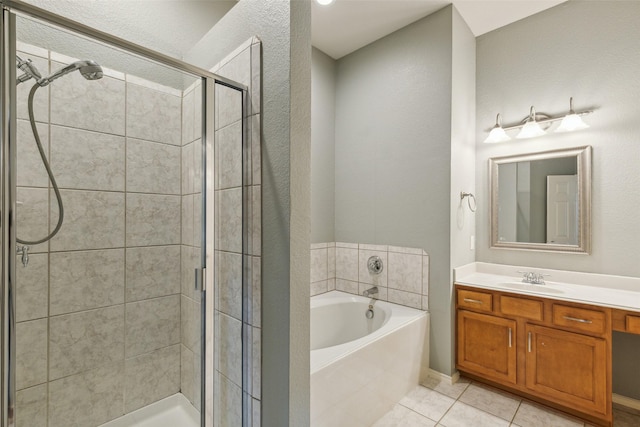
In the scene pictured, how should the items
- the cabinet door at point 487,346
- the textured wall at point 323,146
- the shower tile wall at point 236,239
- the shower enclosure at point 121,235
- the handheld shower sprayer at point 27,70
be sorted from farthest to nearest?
1. the textured wall at point 323,146
2. the cabinet door at point 487,346
3. the shower tile wall at point 236,239
4. the shower enclosure at point 121,235
5. the handheld shower sprayer at point 27,70

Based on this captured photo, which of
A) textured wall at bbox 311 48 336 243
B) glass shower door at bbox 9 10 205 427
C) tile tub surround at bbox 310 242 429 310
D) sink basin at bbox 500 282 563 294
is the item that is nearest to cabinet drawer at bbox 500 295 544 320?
sink basin at bbox 500 282 563 294

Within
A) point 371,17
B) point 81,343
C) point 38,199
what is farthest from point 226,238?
point 371,17

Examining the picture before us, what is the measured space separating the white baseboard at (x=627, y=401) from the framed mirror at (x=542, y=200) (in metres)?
1.03

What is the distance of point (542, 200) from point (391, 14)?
199 centimetres

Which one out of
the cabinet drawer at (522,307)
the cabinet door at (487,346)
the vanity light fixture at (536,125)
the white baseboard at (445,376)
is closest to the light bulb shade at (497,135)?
the vanity light fixture at (536,125)

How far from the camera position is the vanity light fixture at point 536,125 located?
2.24 m

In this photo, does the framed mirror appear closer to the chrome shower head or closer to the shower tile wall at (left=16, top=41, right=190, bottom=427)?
the shower tile wall at (left=16, top=41, right=190, bottom=427)

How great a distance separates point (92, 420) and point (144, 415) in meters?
0.22

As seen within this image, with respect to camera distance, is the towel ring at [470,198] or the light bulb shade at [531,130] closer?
the light bulb shade at [531,130]

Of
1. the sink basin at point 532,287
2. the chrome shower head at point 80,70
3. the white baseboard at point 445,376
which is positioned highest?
the chrome shower head at point 80,70

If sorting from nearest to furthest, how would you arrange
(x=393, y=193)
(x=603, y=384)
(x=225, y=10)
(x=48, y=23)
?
(x=48, y=23) < (x=603, y=384) < (x=225, y=10) < (x=393, y=193)

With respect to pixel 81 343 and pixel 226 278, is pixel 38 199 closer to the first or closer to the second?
pixel 81 343

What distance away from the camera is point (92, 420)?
1412mm

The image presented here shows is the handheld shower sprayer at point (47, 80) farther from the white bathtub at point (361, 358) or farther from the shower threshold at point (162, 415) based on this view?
the white bathtub at point (361, 358)
